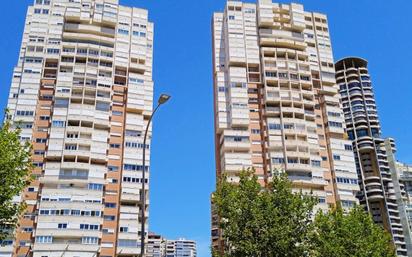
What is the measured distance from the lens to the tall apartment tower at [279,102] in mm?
72500

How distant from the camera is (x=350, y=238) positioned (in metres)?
40.8

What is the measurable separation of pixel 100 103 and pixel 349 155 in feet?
141

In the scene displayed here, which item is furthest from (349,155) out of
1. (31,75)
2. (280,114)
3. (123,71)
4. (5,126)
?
(5,126)

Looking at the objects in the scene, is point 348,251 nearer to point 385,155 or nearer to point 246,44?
A: point 246,44

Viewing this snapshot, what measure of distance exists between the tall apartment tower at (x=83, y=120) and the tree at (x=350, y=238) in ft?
103

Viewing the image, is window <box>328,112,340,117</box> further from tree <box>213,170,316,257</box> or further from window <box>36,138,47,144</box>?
window <box>36,138,47,144</box>

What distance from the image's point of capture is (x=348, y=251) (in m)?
40.3

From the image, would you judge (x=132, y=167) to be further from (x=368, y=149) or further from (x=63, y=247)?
(x=368, y=149)

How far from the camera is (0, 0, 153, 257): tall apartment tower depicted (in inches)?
2467

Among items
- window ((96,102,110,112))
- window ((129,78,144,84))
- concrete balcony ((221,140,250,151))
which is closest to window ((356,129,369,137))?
concrete balcony ((221,140,250,151))

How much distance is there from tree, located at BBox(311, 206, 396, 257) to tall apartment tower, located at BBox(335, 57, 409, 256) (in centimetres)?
6946

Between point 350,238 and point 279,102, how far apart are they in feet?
128

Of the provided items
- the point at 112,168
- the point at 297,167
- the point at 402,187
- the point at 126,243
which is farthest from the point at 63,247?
the point at 402,187

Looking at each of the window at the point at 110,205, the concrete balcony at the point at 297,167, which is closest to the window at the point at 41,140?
the window at the point at 110,205
